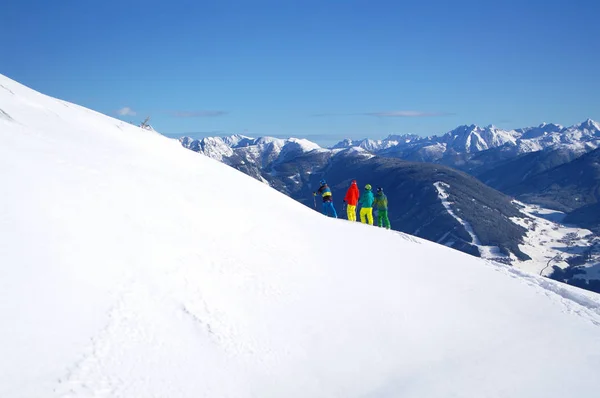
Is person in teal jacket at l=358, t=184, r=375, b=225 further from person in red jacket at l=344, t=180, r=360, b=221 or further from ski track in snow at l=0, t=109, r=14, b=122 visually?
ski track in snow at l=0, t=109, r=14, b=122

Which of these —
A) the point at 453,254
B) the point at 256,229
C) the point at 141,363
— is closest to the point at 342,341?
the point at 141,363

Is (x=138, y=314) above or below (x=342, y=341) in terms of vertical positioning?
above

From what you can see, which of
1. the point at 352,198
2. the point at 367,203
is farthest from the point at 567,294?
the point at 352,198

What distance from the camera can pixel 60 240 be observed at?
11211 millimetres

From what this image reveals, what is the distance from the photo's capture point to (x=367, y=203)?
87.7 feet

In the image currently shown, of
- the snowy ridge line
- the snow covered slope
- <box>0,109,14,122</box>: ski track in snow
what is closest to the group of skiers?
the snow covered slope

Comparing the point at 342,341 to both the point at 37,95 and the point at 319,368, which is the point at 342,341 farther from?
the point at 37,95

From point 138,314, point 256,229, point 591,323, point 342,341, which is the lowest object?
point 591,323

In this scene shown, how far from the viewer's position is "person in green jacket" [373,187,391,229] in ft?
88.4

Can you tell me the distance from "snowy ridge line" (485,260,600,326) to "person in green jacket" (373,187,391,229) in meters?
6.97

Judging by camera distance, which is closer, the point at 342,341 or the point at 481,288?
the point at 342,341

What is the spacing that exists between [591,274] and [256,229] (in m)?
170

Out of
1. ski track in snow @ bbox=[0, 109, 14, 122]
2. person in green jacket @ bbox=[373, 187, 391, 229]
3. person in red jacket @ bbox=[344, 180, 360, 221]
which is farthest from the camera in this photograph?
person in red jacket @ bbox=[344, 180, 360, 221]

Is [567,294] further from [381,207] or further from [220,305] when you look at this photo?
[220,305]
